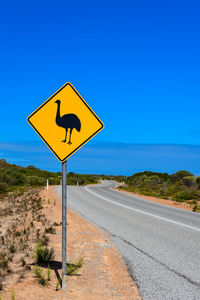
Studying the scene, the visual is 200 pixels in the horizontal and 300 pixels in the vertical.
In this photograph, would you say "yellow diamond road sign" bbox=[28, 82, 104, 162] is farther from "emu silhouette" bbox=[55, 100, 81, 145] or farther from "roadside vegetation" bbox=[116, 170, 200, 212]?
"roadside vegetation" bbox=[116, 170, 200, 212]

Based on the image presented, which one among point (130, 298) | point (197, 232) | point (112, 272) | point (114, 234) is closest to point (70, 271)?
point (112, 272)

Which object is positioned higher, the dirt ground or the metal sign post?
the metal sign post

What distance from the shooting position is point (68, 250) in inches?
241

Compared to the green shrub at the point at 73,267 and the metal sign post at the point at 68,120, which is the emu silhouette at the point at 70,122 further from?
the green shrub at the point at 73,267

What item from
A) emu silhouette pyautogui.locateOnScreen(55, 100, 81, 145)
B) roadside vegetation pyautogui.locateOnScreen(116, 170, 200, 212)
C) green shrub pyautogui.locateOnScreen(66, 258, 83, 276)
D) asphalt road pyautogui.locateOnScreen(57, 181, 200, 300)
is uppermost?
emu silhouette pyautogui.locateOnScreen(55, 100, 81, 145)

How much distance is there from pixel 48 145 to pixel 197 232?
246 inches

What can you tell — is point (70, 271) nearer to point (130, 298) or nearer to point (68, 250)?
point (130, 298)

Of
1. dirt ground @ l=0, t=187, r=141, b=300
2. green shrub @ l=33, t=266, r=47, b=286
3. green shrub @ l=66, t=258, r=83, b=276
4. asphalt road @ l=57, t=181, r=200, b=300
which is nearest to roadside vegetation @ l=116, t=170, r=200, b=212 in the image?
asphalt road @ l=57, t=181, r=200, b=300

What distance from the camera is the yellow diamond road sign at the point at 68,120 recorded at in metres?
4.11

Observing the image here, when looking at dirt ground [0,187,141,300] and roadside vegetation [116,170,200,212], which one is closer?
dirt ground [0,187,141,300]

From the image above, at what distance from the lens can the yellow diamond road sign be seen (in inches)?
162

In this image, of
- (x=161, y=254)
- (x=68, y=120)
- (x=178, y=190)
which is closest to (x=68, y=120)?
(x=68, y=120)

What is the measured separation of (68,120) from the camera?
4.12 meters

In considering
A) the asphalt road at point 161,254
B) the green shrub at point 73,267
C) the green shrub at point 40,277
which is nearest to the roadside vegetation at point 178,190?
the asphalt road at point 161,254
